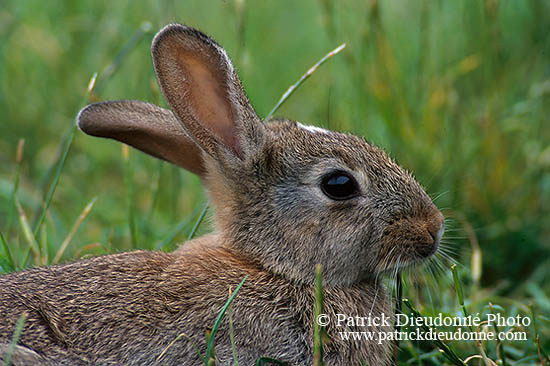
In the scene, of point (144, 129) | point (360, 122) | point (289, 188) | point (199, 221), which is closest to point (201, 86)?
point (144, 129)

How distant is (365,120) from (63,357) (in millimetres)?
3426

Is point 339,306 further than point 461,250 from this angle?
No

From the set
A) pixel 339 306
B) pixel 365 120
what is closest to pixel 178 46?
pixel 339 306

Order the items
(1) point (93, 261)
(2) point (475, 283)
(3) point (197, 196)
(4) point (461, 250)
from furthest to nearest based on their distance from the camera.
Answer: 1. (3) point (197, 196)
2. (4) point (461, 250)
3. (2) point (475, 283)
4. (1) point (93, 261)

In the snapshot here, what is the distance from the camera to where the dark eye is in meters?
4.04

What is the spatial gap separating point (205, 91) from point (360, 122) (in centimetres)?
237

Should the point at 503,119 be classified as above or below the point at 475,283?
above

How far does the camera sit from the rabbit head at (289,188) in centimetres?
399

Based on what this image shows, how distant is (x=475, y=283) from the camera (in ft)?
15.2

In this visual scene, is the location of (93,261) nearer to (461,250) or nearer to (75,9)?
(461,250)

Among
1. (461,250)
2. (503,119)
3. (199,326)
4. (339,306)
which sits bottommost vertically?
(199,326)

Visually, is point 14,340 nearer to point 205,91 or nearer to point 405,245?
point 205,91
